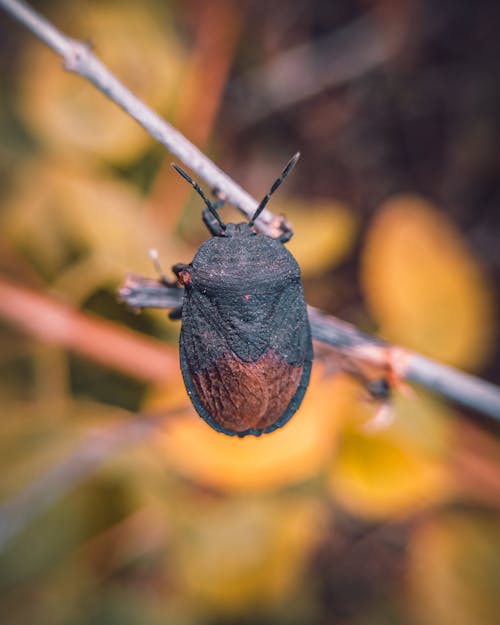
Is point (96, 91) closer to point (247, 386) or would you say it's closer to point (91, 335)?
point (91, 335)

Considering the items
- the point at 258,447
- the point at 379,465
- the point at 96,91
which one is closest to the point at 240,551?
→ the point at 258,447

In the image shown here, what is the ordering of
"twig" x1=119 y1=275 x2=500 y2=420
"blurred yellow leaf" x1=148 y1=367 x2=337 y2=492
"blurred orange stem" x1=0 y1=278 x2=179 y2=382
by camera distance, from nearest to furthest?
"twig" x1=119 y1=275 x2=500 y2=420
"blurred yellow leaf" x1=148 y1=367 x2=337 y2=492
"blurred orange stem" x1=0 y1=278 x2=179 y2=382

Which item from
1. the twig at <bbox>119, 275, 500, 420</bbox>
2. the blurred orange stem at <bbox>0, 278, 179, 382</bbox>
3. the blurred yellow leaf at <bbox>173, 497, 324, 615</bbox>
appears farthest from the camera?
the blurred yellow leaf at <bbox>173, 497, 324, 615</bbox>

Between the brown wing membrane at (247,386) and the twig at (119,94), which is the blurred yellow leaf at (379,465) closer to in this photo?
the brown wing membrane at (247,386)

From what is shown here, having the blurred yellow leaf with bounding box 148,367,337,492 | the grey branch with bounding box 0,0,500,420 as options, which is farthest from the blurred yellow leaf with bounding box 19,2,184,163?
the blurred yellow leaf with bounding box 148,367,337,492

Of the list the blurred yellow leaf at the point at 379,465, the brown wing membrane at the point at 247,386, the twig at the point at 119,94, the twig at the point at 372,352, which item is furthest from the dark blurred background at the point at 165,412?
Answer: the twig at the point at 119,94

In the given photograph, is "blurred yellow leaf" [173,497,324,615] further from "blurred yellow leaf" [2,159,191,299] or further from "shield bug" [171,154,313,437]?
"shield bug" [171,154,313,437]
